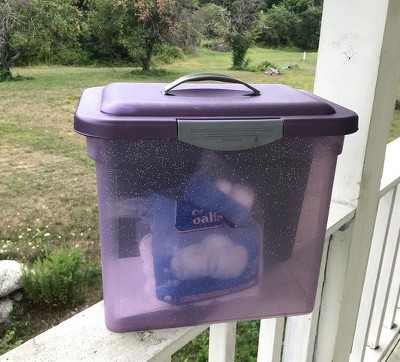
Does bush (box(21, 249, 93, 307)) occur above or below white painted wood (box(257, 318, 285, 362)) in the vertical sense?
above

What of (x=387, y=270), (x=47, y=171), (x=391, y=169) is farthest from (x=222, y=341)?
(x=387, y=270)

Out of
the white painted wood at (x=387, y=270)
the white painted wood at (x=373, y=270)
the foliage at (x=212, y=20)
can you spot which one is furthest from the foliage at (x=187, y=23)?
the white painted wood at (x=387, y=270)

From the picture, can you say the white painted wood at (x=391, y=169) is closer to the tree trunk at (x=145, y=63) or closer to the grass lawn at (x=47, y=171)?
the grass lawn at (x=47, y=171)

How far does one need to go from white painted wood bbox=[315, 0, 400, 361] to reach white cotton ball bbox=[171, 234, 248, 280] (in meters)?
0.37

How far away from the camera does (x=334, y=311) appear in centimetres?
97

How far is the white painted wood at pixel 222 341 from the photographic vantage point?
750 millimetres

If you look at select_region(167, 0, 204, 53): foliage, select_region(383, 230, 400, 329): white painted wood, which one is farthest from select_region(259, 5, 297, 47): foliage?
select_region(383, 230, 400, 329): white painted wood

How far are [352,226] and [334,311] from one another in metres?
0.20

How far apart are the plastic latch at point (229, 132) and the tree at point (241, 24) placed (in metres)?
0.26

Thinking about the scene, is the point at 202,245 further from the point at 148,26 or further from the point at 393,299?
the point at 393,299

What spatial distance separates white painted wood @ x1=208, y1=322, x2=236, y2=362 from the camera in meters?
0.75

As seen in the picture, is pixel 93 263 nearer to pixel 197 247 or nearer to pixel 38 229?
pixel 38 229

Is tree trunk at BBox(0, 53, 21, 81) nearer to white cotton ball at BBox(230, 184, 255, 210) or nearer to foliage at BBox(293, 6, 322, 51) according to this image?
white cotton ball at BBox(230, 184, 255, 210)

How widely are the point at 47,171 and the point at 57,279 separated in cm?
18
